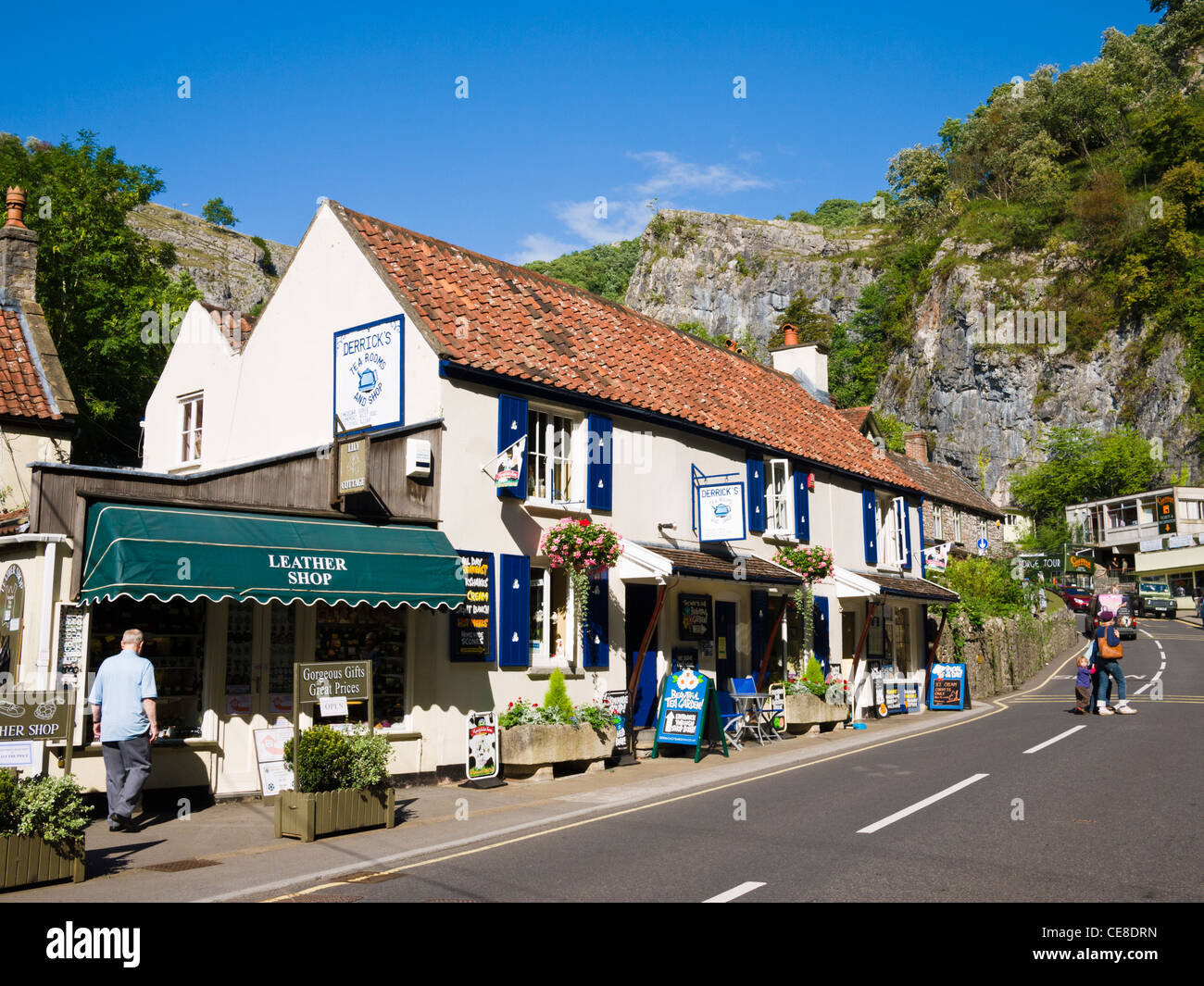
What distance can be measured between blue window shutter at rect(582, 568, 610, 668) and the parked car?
54.1 metres

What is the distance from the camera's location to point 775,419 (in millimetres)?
24016

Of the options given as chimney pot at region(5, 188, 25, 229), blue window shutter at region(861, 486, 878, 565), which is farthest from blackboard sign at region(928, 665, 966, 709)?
chimney pot at region(5, 188, 25, 229)

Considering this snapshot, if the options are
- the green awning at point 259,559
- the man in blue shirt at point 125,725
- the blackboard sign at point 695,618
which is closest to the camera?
the man in blue shirt at point 125,725

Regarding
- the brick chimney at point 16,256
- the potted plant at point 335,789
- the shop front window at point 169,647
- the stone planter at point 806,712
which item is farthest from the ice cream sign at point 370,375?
the stone planter at point 806,712

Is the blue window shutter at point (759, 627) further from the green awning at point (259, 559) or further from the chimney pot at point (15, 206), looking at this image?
the chimney pot at point (15, 206)

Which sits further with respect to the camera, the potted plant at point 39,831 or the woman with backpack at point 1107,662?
the woman with backpack at point 1107,662

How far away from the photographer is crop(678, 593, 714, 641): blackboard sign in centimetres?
1892

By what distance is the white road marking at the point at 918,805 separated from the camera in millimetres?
9523

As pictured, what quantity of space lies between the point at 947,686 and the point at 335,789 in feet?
65.6

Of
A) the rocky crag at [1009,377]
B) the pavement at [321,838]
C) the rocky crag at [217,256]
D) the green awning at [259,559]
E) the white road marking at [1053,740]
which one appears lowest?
the pavement at [321,838]

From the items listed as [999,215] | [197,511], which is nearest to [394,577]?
[197,511]

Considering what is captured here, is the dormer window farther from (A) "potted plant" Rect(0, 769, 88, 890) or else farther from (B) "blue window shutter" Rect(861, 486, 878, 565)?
(B) "blue window shutter" Rect(861, 486, 878, 565)

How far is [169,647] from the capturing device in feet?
40.0

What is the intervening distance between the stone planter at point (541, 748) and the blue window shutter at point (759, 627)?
702 cm
